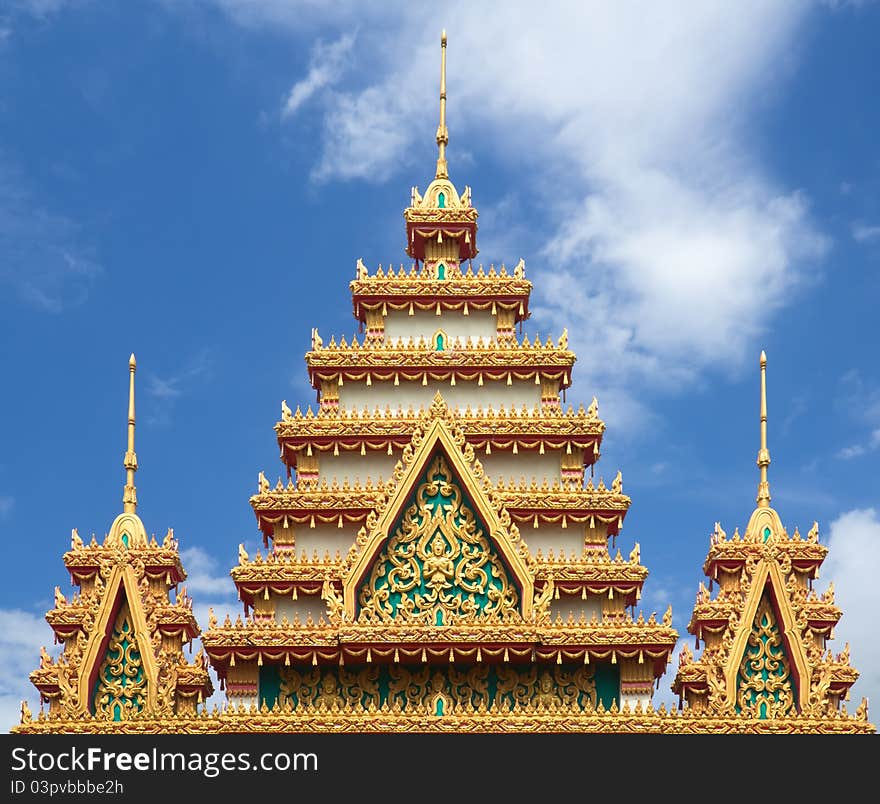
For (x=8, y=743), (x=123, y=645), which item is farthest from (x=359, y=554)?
(x=8, y=743)

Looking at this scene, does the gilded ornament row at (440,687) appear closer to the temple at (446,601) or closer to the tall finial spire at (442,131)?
the temple at (446,601)

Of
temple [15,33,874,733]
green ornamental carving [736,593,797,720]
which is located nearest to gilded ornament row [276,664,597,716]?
temple [15,33,874,733]

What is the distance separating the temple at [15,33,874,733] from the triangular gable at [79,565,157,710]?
0.05m

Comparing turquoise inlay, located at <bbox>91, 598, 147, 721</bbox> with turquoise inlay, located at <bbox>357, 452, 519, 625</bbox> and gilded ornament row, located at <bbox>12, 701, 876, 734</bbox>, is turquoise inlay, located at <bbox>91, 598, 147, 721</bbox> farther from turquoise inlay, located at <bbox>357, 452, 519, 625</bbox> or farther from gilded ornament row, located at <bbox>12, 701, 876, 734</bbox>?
turquoise inlay, located at <bbox>357, 452, 519, 625</bbox>

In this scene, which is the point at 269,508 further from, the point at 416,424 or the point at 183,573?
the point at 183,573

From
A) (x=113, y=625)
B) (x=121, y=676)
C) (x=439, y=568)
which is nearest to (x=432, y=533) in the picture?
(x=439, y=568)

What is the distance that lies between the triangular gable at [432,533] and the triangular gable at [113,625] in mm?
6037

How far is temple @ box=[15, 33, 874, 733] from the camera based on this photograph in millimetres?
55156

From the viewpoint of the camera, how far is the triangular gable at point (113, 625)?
5747cm

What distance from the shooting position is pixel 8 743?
49094 millimetres

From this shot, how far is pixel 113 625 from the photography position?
5803cm

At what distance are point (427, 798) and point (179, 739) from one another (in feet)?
19.2

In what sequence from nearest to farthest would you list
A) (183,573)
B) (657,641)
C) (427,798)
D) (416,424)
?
(427,798) < (657,641) < (416,424) < (183,573)

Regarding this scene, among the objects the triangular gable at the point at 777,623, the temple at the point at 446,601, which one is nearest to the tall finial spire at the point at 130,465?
the temple at the point at 446,601
